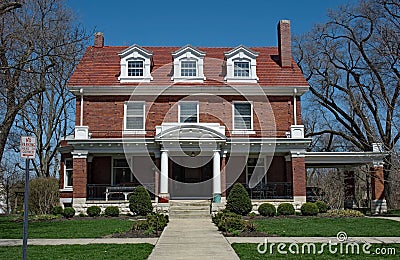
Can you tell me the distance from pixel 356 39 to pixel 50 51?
25404 millimetres

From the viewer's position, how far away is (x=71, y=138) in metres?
26.1

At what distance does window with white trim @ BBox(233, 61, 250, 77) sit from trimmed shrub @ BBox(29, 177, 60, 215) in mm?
12269

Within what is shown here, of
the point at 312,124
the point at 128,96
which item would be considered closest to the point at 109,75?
the point at 128,96

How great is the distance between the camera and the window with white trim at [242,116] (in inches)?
1123

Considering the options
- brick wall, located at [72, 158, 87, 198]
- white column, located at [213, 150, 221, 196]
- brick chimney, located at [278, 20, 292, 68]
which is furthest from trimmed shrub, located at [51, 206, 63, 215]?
brick chimney, located at [278, 20, 292, 68]

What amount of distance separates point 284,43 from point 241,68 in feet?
11.5

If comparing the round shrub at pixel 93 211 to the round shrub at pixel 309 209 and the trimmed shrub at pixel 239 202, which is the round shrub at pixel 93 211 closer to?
the trimmed shrub at pixel 239 202

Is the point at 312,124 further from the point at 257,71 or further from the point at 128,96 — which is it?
the point at 128,96

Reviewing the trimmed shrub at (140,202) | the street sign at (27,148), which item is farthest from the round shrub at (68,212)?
the street sign at (27,148)

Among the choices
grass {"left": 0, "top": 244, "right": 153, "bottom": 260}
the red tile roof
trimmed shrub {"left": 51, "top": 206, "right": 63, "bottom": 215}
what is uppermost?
the red tile roof

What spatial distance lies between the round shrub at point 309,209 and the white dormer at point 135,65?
11.5 meters

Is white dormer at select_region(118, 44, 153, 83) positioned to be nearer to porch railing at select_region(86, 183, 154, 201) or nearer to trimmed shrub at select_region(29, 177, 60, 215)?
porch railing at select_region(86, 183, 154, 201)

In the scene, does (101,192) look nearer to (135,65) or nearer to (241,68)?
(135,65)

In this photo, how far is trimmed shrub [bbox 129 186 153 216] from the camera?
23.7 meters
